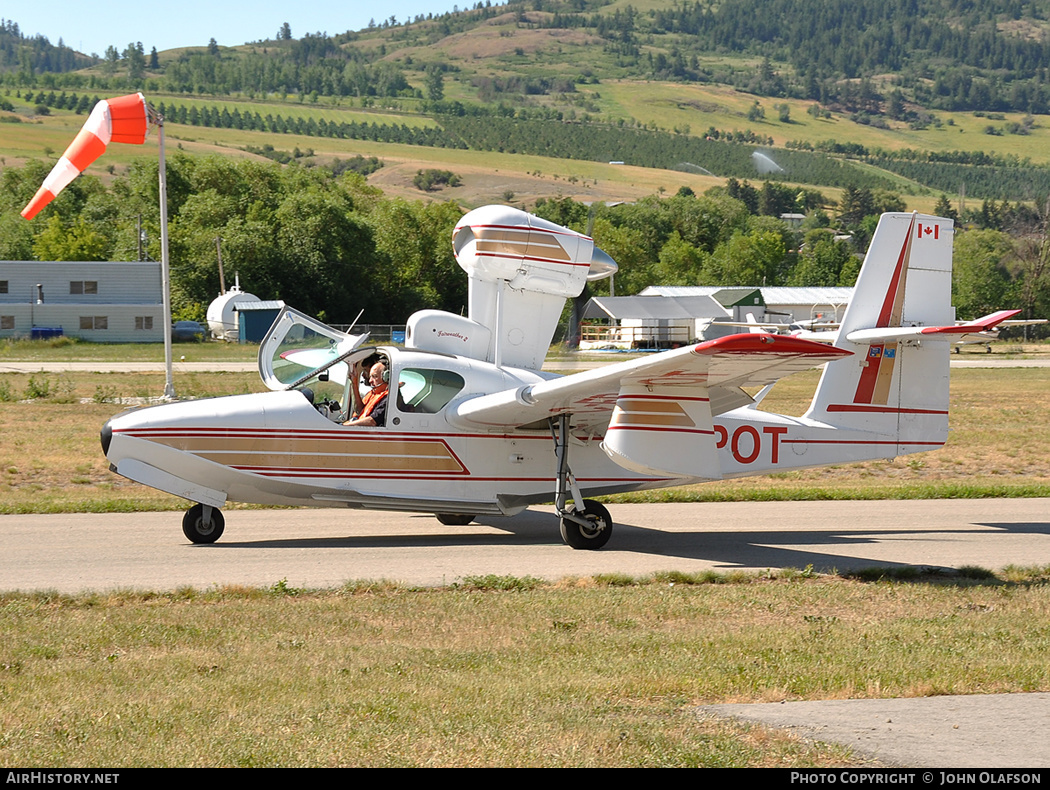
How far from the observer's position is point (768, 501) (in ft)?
54.3

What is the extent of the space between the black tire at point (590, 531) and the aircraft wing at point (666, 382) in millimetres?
1146

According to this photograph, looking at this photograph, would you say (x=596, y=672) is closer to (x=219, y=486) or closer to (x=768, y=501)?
(x=219, y=486)

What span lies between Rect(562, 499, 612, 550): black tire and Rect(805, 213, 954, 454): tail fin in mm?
3229

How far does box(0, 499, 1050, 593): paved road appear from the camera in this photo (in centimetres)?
1088

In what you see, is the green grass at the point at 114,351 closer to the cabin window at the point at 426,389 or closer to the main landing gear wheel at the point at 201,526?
the main landing gear wheel at the point at 201,526

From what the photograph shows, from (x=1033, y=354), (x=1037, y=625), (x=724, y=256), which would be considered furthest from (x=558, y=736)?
(x=724, y=256)

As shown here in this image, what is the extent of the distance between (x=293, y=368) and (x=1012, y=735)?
937 cm

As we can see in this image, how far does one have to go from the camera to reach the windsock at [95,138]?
49.8ft

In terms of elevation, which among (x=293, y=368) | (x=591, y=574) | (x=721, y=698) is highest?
(x=293, y=368)

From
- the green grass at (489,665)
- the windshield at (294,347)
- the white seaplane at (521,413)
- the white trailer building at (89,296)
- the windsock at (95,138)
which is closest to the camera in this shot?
the green grass at (489,665)

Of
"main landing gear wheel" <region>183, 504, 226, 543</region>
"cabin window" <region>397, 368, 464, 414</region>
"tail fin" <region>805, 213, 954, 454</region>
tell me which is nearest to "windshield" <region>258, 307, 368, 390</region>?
"cabin window" <region>397, 368, 464, 414</region>

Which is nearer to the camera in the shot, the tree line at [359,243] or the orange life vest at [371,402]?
the orange life vest at [371,402]

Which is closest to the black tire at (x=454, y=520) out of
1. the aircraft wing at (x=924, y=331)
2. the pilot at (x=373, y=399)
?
the pilot at (x=373, y=399)

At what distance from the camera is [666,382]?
36.8 ft
